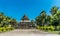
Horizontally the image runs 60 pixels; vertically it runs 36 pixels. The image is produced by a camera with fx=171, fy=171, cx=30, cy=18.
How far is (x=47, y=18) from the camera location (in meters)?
78.4

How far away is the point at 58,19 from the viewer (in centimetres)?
5166

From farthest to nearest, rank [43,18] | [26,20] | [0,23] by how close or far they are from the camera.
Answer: [26,20]
[43,18]
[0,23]

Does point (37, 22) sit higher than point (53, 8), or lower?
lower

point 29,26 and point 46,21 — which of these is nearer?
point 46,21

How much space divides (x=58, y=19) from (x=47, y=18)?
26.7 metres

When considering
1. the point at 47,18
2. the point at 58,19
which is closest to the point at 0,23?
the point at 47,18

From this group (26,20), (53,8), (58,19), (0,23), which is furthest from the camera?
(26,20)

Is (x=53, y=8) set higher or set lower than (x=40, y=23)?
higher

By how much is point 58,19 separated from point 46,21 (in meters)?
28.6

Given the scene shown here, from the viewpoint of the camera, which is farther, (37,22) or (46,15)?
(37,22)

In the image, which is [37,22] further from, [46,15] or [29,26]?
[46,15]

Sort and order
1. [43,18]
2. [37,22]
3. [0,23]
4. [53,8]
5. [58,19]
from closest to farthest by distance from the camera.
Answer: [58,19], [0,23], [53,8], [43,18], [37,22]

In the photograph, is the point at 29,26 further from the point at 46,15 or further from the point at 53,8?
the point at 53,8

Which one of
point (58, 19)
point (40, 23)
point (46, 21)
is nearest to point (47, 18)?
point (46, 21)
